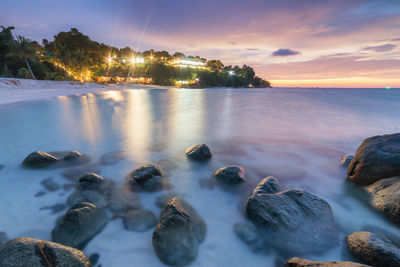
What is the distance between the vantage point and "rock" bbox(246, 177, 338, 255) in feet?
7.64

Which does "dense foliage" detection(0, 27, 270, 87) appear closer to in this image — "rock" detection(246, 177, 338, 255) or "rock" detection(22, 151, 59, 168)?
"rock" detection(22, 151, 59, 168)

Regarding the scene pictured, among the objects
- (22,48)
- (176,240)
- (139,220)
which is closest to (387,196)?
(176,240)

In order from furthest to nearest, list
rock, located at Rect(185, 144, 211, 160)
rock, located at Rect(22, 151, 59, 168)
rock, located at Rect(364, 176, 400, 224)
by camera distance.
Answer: rock, located at Rect(185, 144, 211, 160)
rock, located at Rect(22, 151, 59, 168)
rock, located at Rect(364, 176, 400, 224)

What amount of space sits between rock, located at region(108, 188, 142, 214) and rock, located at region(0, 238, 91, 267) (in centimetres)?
109

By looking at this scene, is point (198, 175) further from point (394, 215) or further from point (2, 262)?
point (394, 215)

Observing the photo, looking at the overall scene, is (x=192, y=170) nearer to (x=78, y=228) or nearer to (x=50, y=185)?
(x=78, y=228)

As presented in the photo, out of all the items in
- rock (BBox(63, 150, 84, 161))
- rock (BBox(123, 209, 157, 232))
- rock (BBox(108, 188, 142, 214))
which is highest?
rock (BBox(63, 150, 84, 161))

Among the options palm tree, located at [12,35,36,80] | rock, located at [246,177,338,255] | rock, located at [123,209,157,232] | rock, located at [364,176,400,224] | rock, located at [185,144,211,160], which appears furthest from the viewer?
palm tree, located at [12,35,36,80]

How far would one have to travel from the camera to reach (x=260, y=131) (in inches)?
337

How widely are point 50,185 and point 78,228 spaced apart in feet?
5.96

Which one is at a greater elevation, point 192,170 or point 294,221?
point 294,221

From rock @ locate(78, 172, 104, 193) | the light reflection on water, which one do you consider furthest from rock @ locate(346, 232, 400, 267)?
rock @ locate(78, 172, 104, 193)

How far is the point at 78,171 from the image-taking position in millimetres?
4016

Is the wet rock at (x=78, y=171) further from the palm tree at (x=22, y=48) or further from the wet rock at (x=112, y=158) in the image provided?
the palm tree at (x=22, y=48)
